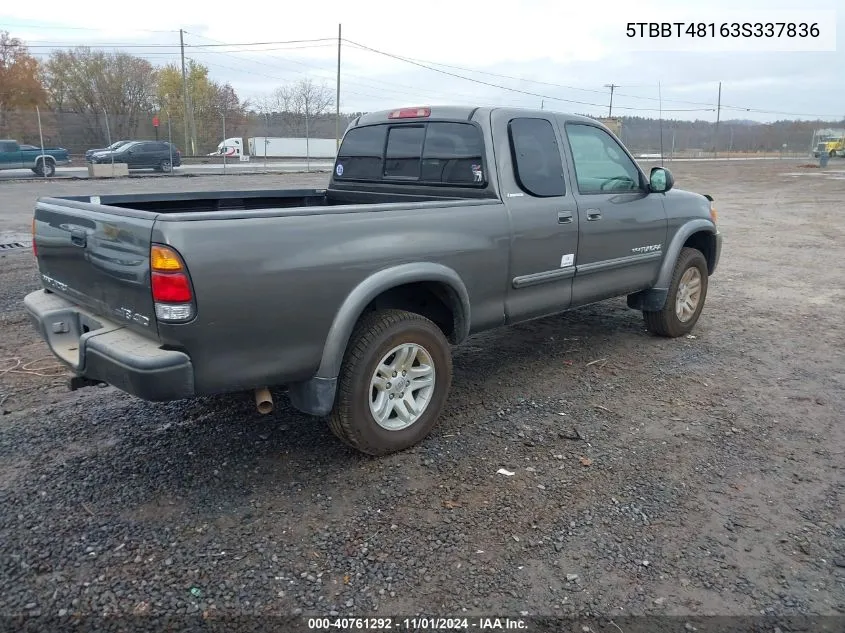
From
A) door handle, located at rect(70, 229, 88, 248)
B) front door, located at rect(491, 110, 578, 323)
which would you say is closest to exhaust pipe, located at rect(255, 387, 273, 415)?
door handle, located at rect(70, 229, 88, 248)

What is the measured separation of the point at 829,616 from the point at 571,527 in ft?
3.46

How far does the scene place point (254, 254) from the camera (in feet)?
9.91

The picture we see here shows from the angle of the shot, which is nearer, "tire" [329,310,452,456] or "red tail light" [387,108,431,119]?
"tire" [329,310,452,456]

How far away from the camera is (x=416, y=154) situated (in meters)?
4.84

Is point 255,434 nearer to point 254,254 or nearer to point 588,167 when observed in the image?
point 254,254

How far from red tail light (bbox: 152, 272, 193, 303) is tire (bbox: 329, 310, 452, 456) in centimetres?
96

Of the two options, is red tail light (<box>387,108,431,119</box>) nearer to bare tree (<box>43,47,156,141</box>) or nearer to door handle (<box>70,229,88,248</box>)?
door handle (<box>70,229,88,248</box>)

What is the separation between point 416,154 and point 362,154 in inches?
24.3

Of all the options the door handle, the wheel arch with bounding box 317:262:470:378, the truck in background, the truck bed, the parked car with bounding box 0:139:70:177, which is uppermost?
the truck in background

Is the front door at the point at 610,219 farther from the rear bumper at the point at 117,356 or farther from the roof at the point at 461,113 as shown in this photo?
the rear bumper at the point at 117,356

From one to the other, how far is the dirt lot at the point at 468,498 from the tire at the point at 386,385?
16cm

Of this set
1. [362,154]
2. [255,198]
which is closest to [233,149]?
[255,198]

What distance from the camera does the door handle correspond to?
341 centimetres

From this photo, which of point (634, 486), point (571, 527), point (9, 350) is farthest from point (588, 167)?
point (9, 350)
